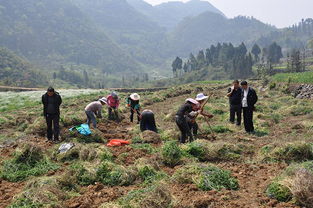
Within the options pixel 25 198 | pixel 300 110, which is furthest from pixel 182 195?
pixel 300 110

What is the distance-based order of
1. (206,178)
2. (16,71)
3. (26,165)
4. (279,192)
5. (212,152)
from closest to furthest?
(279,192), (206,178), (26,165), (212,152), (16,71)

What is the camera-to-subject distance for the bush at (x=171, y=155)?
7758 mm

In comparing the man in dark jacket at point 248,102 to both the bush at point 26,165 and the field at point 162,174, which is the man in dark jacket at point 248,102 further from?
the bush at point 26,165

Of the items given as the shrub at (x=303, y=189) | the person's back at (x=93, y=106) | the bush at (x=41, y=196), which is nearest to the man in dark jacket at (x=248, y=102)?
the person's back at (x=93, y=106)

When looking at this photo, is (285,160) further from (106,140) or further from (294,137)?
(106,140)

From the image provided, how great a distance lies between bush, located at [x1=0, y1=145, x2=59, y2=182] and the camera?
7230 mm

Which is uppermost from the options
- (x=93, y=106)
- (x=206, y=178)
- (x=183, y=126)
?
(x=93, y=106)

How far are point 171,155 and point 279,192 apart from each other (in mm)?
2954

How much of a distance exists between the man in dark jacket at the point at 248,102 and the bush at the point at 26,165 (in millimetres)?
6658

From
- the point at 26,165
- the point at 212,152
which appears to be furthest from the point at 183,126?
the point at 26,165

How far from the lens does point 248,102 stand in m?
11.0

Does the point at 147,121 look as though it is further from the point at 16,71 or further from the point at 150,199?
the point at 16,71

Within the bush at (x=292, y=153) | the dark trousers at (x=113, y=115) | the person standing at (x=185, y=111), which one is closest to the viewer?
the bush at (x=292, y=153)

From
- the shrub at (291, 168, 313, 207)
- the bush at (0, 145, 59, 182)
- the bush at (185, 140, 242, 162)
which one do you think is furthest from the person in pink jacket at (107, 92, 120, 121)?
the shrub at (291, 168, 313, 207)
